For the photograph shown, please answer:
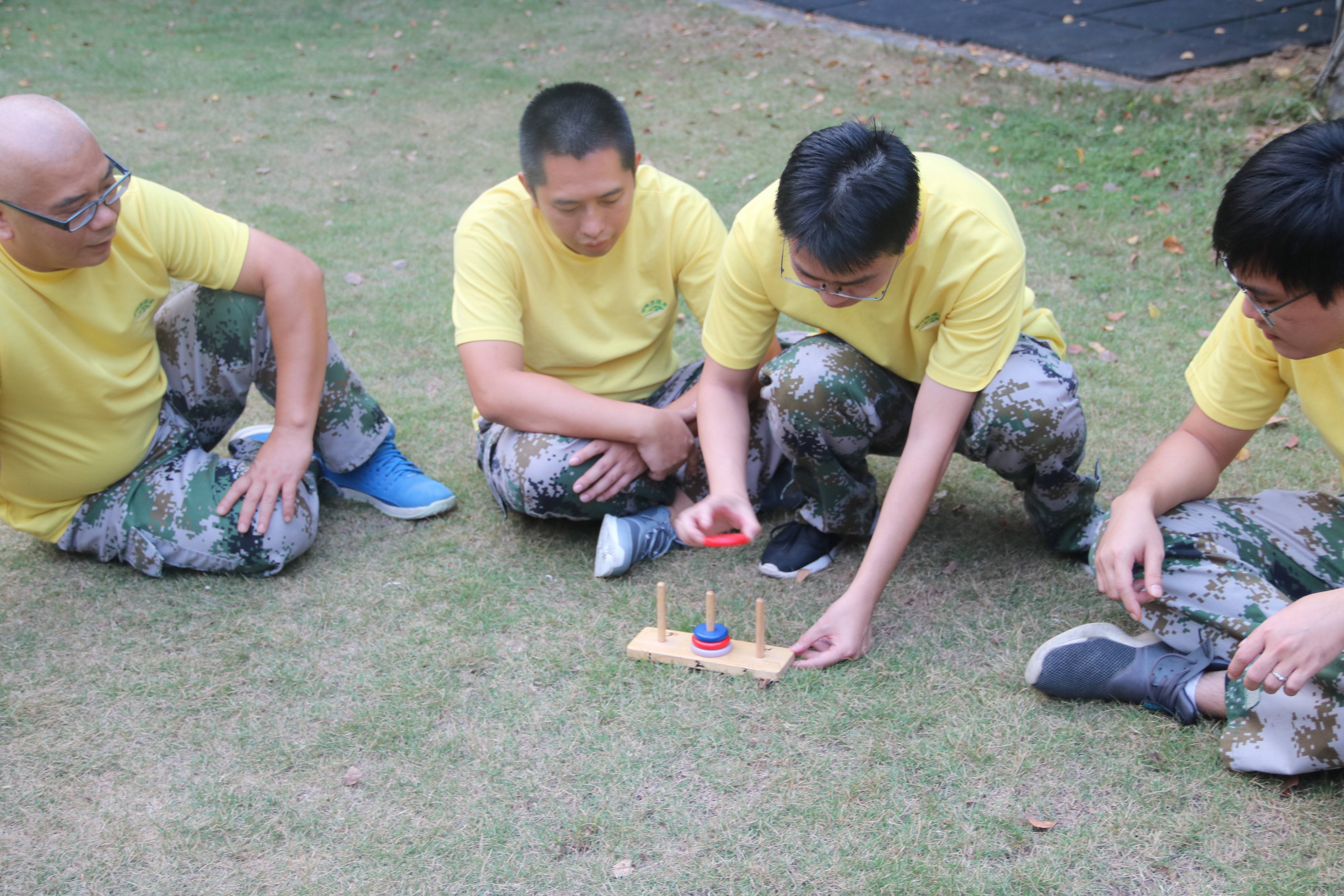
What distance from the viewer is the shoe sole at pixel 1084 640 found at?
2.49 metres

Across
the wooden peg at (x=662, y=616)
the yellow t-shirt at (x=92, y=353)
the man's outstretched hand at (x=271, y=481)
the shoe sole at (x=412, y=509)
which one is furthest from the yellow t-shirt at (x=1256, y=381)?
the yellow t-shirt at (x=92, y=353)

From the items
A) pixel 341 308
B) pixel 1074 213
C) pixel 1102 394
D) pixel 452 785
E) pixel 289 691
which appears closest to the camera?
pixel 452 785

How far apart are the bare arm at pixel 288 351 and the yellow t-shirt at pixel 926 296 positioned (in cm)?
123

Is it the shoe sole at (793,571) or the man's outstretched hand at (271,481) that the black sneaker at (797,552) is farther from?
the man's outstretched hand at (271,481)

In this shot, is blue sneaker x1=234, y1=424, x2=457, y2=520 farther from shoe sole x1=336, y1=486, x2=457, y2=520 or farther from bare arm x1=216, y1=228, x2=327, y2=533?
bare arm x1=216, y1=228, x2=327, y2=533

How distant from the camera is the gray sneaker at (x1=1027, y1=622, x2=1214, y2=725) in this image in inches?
96.0

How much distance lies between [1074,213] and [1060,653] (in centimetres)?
398

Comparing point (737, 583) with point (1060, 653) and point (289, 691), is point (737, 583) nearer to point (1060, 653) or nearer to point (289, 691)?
point (1060, 653)

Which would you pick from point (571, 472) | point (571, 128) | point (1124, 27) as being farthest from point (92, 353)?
point (1124, 27)

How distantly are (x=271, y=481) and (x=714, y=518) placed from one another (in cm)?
140

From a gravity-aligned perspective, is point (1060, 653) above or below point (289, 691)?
above

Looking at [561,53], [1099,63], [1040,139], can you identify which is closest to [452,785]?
[1040,139]

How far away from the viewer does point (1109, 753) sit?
235 centimetres

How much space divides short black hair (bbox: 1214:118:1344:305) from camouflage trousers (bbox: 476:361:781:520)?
1613 mm
